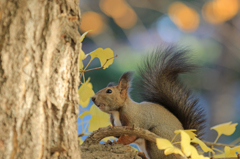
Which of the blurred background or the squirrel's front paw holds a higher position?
the blurred background

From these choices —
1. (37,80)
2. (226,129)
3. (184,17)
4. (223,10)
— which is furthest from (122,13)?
(37,80)

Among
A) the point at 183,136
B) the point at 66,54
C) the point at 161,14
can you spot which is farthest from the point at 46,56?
the point at 161,14

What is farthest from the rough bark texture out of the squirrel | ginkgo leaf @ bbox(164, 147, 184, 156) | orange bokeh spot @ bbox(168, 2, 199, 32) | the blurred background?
orange bokeh spot @ bbox(168, 2, 199, 32)

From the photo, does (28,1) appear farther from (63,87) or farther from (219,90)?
(219,90)

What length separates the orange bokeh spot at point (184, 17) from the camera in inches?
121

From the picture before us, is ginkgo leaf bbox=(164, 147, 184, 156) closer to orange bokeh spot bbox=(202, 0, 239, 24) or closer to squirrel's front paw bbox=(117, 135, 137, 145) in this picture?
squirrel's front paw bbox=(117, 135, 137, 145)

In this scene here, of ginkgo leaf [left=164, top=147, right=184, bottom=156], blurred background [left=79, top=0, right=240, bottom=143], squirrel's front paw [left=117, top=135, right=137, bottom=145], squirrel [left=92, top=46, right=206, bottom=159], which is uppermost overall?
blurred background [left=79, top=0, right=240, bottom=143]

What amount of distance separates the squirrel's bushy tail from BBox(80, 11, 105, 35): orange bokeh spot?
2169mm

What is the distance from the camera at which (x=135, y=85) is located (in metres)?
1.37

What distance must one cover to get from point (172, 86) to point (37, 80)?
0.85m

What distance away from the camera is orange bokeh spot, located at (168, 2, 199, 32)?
3077 mm

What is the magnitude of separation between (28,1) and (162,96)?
2.89ft

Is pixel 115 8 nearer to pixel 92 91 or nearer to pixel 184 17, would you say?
pixel 184 17

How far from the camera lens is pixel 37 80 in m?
0.56
